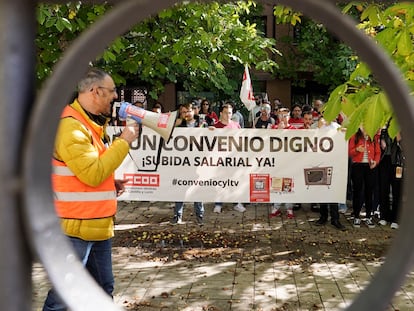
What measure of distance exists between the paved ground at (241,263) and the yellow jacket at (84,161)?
1.23m

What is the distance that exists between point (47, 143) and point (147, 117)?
3.79 metres

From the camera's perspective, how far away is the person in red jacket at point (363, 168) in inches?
357

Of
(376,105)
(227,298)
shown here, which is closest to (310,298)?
(227,298)

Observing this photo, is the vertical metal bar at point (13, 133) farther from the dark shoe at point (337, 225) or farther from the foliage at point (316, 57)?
the foliage at point (316, 57)

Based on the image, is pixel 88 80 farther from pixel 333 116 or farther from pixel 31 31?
pixel 31 31

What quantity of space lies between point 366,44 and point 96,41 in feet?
1.24

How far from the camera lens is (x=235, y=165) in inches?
372

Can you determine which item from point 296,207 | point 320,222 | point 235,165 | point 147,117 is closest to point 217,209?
point 235,165

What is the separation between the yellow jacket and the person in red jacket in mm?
6116

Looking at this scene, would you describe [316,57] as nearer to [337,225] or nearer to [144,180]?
[337,225]

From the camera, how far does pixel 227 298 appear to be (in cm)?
542

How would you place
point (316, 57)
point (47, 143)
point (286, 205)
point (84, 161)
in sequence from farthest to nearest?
1. point (316, 57)
2. point (286, 205)
3. point (84, 161)
4. point (47, 143)

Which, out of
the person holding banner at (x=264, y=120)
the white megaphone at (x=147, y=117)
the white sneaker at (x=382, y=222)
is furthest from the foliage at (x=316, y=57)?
the white megaphone at (x=147, y=117)

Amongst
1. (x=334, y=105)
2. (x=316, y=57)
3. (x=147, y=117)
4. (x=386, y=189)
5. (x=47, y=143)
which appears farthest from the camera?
(x=316, y=57)
